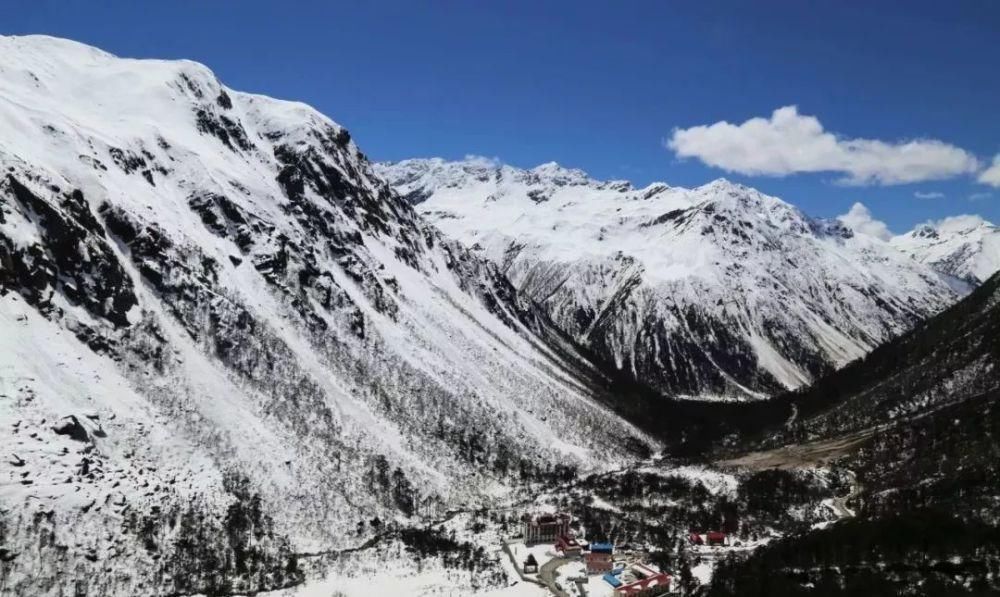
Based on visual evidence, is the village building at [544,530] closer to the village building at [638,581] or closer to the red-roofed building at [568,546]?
the red-roofed building at [568,546]

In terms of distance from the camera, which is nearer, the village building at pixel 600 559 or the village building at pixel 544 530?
the village building at pixel 600 559

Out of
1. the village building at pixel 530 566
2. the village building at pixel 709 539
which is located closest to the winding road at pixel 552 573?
the village building at pixel 530 566

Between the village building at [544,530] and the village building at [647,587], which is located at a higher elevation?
the village building at [544,530]

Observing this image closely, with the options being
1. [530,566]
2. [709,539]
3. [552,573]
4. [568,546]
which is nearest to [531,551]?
[568,546]

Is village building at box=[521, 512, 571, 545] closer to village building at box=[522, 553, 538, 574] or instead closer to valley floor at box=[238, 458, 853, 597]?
valley floor at box=[238, 458, 853, 597]

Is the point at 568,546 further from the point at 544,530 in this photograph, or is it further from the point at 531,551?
the point at 544,530

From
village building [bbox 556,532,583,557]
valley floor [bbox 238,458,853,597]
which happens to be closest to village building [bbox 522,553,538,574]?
valley floor [bbox 238,458,853,597]

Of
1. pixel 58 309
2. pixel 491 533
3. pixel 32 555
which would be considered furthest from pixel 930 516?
pixel 58 309

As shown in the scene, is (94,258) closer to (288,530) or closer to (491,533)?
(288,530)

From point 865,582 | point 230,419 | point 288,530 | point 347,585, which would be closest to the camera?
point 865,582
